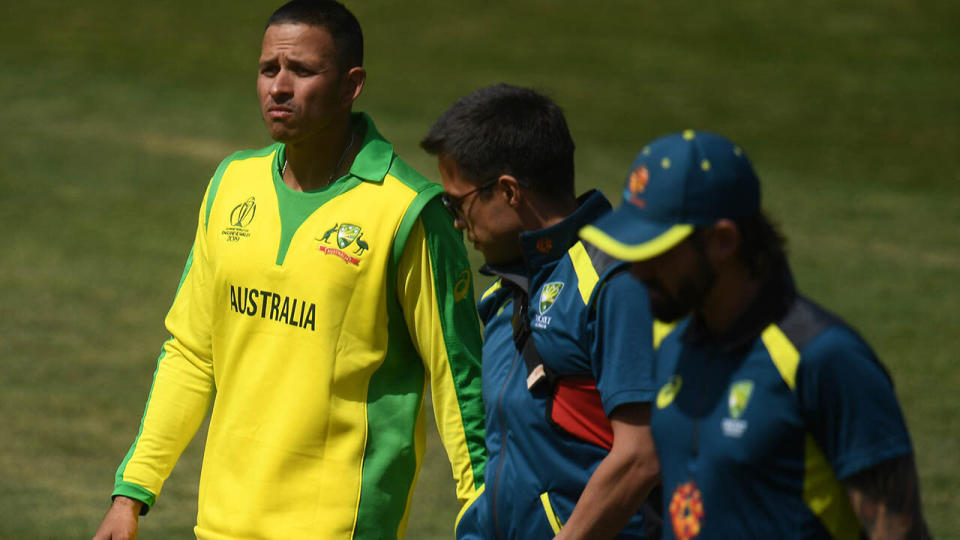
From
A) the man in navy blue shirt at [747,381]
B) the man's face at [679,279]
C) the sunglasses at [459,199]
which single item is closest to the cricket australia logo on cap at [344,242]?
the sunglasses at [459,199]

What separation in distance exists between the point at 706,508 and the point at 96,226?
13.9 meters

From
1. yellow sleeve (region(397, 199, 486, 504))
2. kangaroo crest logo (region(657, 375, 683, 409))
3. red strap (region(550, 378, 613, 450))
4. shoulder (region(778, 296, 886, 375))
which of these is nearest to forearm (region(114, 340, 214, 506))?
yellow sleeve (region(397, 199, 486, 504))

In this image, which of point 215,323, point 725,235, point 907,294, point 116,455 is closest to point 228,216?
point 215,323

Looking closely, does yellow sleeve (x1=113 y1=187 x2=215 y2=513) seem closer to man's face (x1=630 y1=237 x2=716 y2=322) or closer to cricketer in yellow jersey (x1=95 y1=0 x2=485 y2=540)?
cricketer in yellow jersey (x1=95 y1=0 x2=485 y2=540)

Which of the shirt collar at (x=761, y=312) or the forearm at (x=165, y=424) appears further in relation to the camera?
the forearm at (x=165, y=424)

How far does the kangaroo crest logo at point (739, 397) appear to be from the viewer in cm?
290

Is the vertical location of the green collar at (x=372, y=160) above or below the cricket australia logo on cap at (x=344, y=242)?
above

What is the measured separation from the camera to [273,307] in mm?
4473

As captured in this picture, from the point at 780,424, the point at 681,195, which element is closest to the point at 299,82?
the point at 681,195

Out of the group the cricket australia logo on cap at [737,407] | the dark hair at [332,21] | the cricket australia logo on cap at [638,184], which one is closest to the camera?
the cricket australia logo on cap at [737,407]

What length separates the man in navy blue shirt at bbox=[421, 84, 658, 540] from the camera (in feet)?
11.7

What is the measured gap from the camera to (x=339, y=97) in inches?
181

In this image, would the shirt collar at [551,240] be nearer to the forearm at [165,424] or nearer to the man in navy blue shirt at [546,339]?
the man in navy blue shirt at [546,339]

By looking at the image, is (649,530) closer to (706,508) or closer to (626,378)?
(626,378)
